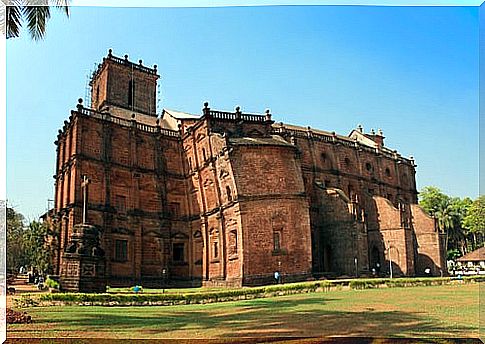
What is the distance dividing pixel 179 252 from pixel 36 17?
2423 cm

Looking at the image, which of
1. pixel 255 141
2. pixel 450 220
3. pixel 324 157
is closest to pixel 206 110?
pixel 255 141

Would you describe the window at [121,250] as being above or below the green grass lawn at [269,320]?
above

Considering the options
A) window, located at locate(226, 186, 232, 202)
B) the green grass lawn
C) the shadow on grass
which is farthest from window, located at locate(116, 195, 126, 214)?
the shadow on grass

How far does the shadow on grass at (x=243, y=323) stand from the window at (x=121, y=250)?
17.4 metres

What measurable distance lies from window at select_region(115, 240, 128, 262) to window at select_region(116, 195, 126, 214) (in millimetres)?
1940

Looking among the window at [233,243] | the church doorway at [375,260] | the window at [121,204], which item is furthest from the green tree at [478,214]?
the window at [121,204]

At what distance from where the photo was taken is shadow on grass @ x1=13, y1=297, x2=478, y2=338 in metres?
12.1

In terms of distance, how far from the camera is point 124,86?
42.1 metres

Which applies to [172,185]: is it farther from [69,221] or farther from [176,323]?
[176,323]

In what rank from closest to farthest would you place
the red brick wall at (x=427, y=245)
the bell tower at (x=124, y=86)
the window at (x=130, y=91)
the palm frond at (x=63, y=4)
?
1. the palm frond at (x=63, y=4)
2. the red brick wall at (x=427, y=245)
3. the bell tower at (x=124, y=86)
4. the window at (x=130, y=91)

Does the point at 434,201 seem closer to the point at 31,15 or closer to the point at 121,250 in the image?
the point at 121,250

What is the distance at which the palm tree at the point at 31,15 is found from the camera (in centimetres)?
1291

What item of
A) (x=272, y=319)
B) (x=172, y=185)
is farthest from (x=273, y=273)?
(x=272, y=319)

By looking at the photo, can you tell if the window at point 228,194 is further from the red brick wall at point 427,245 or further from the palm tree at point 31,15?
the palm tree at point 31,15
